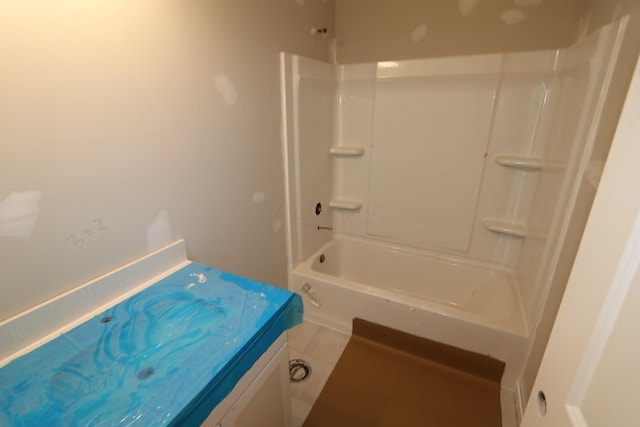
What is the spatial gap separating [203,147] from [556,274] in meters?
1.52

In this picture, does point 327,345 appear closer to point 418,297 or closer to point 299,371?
→ point 299,371

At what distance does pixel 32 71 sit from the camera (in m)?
0.69

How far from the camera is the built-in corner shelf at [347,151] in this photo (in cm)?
208

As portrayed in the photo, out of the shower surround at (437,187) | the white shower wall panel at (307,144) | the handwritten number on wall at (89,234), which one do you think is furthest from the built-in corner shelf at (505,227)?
the handwritten number on wall at (89,234)

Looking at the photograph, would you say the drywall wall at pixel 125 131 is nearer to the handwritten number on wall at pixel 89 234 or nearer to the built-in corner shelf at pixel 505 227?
the handwritten number on wall at pixel 89 234

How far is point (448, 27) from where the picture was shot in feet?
5.57

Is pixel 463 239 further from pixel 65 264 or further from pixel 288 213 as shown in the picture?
pixel 65 264

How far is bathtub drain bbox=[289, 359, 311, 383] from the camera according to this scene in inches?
61.4

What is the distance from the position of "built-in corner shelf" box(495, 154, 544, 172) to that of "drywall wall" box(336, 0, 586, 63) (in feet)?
1.92

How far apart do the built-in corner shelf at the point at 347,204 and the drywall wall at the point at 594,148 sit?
1.26 m

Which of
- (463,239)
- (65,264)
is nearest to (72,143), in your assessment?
(65,264)

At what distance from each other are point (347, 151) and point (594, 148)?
4.38 feet

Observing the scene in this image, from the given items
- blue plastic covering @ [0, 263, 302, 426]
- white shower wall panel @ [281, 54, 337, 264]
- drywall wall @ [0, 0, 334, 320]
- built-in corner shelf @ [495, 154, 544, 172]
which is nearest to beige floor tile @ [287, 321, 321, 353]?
white shower wall panel @ [281, 54, 337, 264]

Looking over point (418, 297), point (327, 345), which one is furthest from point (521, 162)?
point (327, 345)
